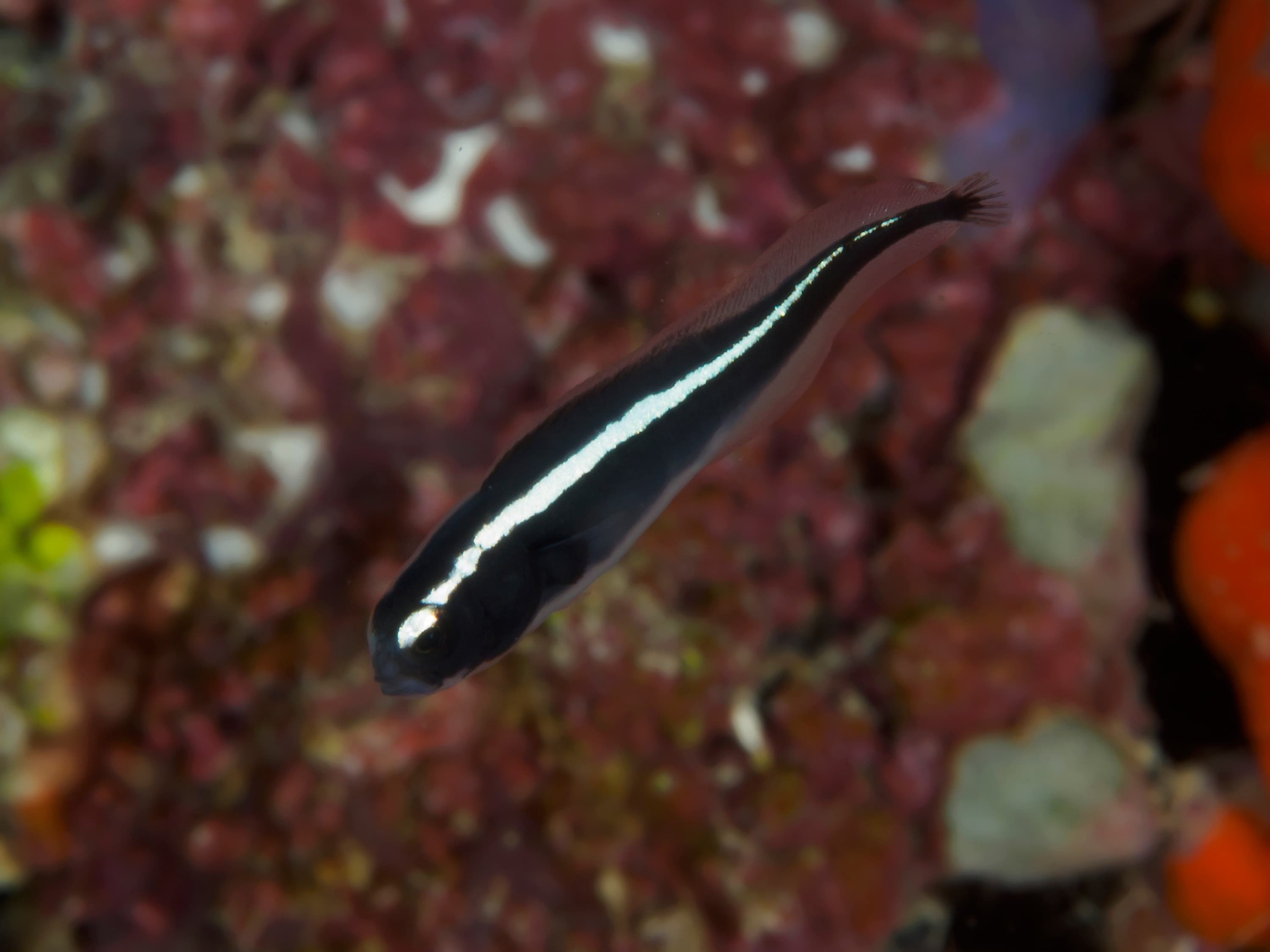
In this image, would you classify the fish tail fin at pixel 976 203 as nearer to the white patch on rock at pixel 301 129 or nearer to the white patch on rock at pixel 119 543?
the white patch on rock at pixel 301 129

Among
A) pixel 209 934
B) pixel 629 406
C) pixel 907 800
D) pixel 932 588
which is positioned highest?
pixel 629 406

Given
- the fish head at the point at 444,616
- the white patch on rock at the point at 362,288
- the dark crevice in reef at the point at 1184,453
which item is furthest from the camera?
the dark crevice in reef at the point at 1184,453

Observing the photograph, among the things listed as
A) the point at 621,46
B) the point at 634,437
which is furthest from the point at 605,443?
the point at 621,46

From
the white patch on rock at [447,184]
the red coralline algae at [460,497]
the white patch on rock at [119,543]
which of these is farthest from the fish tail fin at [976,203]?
the white patch on rock at [119,543]

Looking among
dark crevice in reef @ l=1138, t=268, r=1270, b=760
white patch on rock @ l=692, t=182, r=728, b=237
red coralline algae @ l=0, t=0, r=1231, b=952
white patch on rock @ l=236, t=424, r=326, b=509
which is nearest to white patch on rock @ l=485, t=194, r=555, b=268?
red coralline algae @ l=0, t=0, r=1231, b=952

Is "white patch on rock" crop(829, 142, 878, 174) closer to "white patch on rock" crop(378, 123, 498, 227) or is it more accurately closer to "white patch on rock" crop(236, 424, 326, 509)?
"white patch on rock" crop(378, 123, 498, 227)

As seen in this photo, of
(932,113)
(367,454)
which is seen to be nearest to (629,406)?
(367,454)

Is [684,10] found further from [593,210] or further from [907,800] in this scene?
[907,800]

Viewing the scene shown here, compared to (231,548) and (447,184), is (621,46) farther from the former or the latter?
(231,548)
